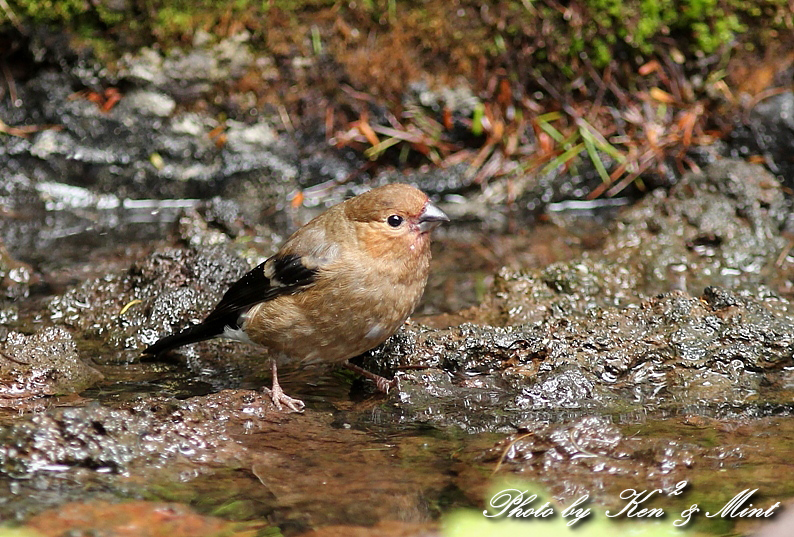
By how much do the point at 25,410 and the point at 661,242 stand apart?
15.4ft

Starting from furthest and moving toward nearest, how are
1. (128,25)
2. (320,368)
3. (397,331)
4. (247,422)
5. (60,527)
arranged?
(128,25) → (320,368) → (397,331) → (247,422) → (60,527)

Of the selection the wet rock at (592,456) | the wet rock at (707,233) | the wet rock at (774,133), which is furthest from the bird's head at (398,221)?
the wet rock at (774,133)

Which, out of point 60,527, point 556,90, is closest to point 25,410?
point 60,527

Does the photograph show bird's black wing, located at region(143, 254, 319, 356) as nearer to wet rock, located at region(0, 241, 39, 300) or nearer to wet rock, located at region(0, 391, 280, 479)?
wet rock, located at region(0, 391, 280, 479)

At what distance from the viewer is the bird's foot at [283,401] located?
4660 millimetres

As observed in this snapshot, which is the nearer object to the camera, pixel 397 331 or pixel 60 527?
pixel 60 527

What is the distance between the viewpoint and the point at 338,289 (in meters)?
4.98

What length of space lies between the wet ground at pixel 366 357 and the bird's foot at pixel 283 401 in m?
0.09

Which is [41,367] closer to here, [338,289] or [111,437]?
[111,437]

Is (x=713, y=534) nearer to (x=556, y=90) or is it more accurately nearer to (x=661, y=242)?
(x=661, y=242)

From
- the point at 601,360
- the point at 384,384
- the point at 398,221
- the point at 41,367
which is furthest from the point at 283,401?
the point at 601,360

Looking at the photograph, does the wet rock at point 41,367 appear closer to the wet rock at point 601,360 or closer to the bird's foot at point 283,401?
the bird's foot at point 283,401

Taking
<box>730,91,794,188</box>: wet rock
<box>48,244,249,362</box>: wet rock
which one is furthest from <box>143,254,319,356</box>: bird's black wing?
<box>730,91,794,188</box>: wet rock

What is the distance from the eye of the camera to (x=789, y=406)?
4.46 meters
